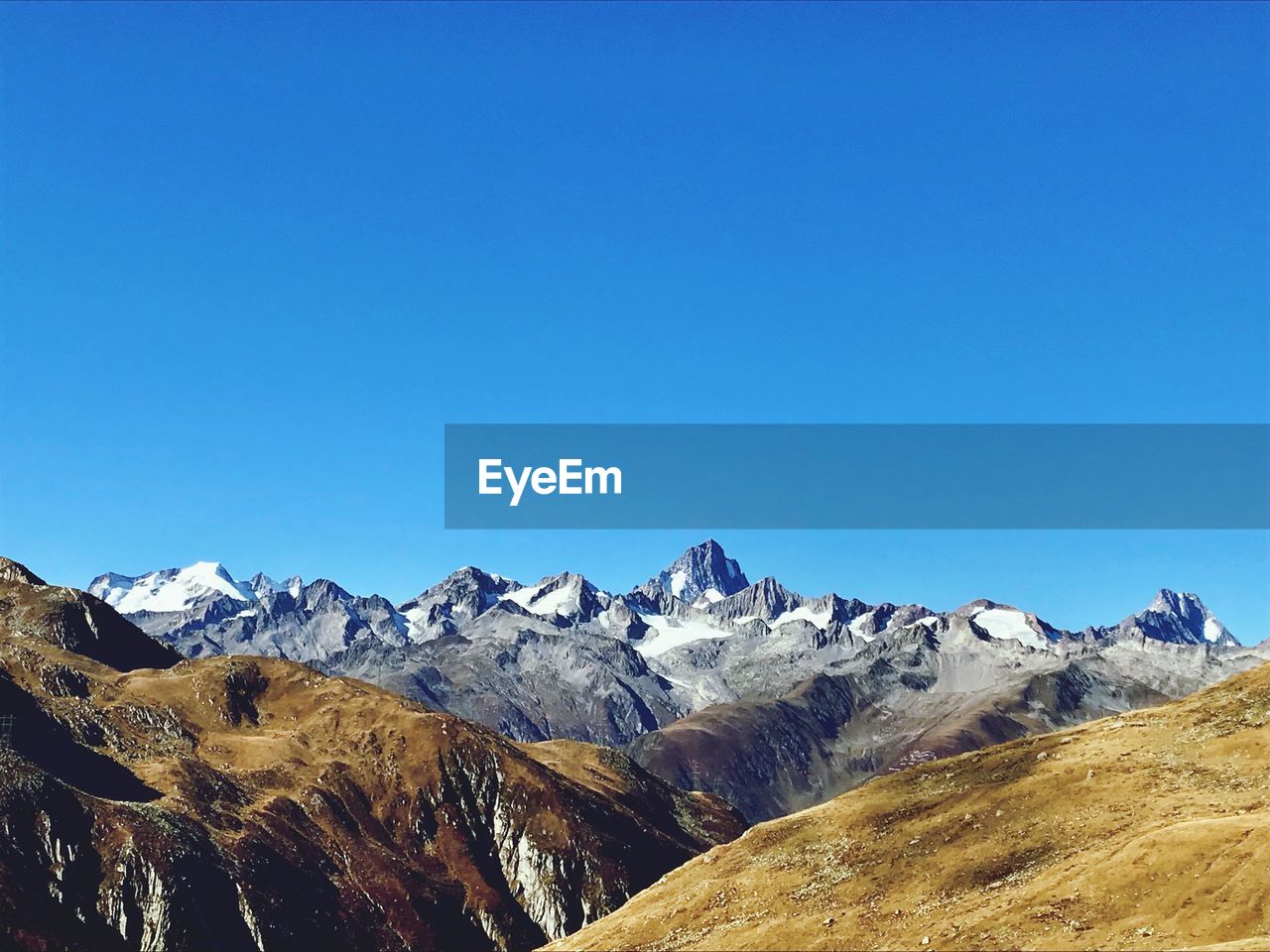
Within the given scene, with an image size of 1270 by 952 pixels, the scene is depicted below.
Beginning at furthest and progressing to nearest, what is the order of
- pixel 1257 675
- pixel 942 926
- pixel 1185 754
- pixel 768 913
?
pixel 1257 675
pixel 1185 754
pixel 768 913
pixel 942 926

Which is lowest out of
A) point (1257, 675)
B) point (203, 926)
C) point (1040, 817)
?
point (203, 926)

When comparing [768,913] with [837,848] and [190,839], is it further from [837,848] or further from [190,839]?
[190,839]

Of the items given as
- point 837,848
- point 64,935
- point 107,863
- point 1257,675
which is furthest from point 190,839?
point 1257,675

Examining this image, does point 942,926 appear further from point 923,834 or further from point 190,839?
point 190,839

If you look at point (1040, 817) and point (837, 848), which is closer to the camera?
point (1040, 817)

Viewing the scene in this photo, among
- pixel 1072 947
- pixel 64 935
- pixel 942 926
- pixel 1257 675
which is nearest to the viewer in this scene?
pixel 1072 947

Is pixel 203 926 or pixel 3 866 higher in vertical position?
pixel 3 866
